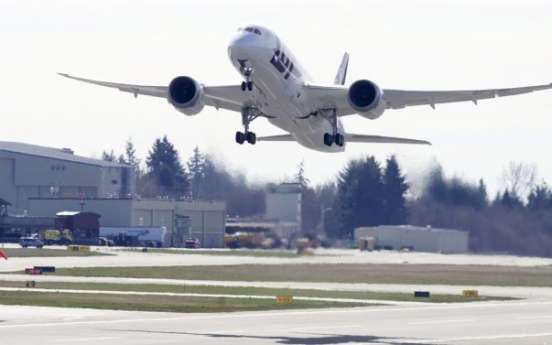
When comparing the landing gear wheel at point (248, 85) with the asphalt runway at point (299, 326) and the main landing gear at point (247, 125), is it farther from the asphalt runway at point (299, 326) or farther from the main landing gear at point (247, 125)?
the asphalt runway at point (299, 326)

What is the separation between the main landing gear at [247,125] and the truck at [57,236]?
3104 inches

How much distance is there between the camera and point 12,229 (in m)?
130

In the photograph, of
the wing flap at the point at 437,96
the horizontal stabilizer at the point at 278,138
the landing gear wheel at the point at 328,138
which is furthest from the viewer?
the horizontal stabilizer at the point at 278,138

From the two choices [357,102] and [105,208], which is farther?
[105,208]

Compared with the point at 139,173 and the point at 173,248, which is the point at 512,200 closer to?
the point at 173,248

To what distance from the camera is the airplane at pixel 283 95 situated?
45.6 meters

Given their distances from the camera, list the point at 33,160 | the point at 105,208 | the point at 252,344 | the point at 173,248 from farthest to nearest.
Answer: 1. the point at 33,160
2. the point at 105,208
3. the point at 173,248
4. the point at 252,344

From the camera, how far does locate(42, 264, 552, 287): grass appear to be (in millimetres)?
72188

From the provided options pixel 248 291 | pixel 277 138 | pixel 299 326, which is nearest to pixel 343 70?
pixel 277 138

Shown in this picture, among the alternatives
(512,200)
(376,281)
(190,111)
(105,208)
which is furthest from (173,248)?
(190,111)

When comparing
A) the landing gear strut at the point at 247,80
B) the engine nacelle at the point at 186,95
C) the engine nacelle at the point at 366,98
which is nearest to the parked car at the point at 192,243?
the engine nacelle at the point at 186,95

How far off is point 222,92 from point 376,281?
26.2 meters

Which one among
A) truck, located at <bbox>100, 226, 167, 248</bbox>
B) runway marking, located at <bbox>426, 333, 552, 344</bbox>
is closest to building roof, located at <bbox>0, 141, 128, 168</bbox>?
truck, located at <bbox>100, 226, 167, 248</bbox>

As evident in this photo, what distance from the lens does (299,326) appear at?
41656mm
